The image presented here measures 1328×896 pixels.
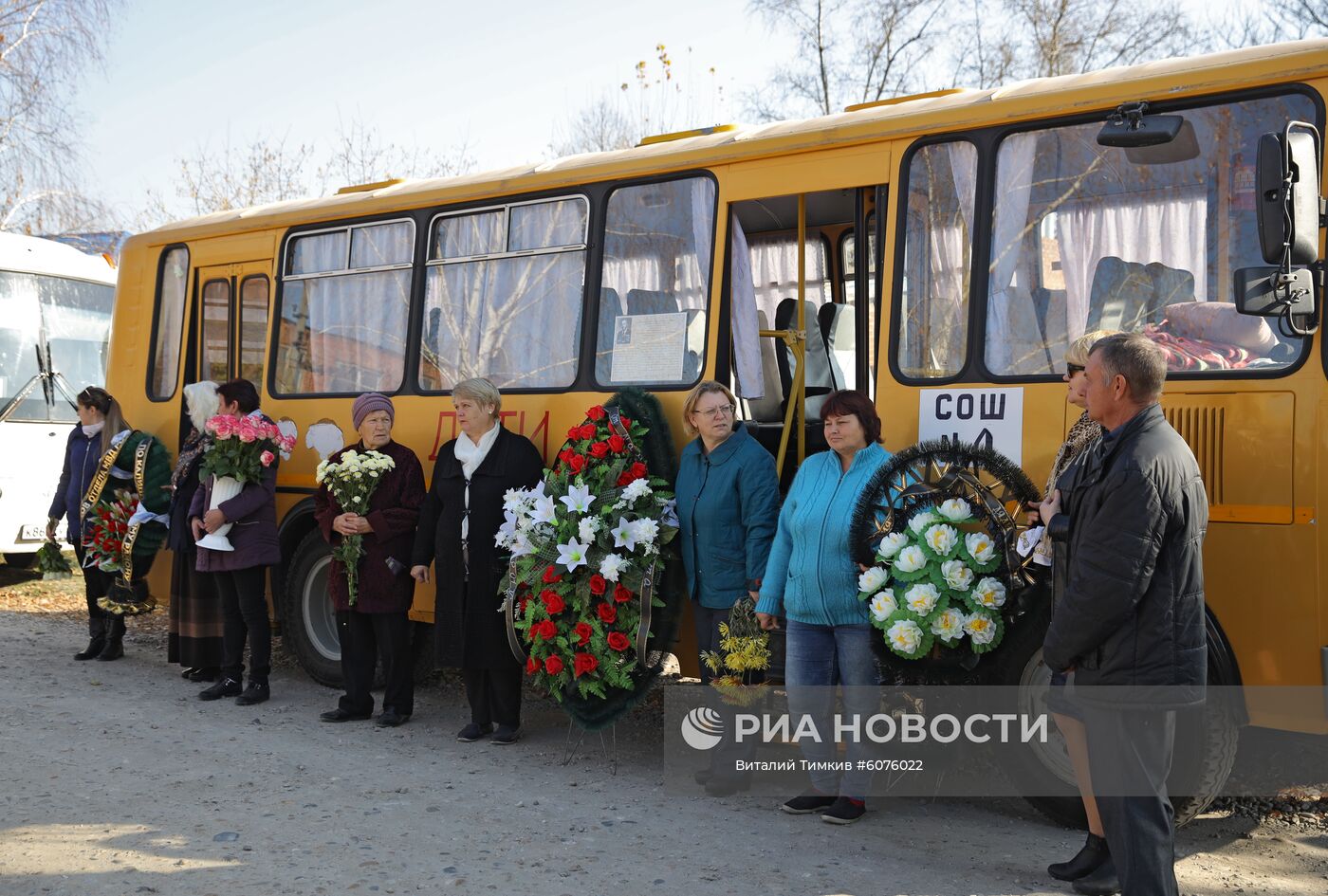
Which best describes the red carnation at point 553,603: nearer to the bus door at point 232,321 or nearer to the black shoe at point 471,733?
the black shoe at point 471,733

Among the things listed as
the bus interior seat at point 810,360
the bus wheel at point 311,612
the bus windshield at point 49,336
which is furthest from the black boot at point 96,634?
the bus interior seat at point 810,360

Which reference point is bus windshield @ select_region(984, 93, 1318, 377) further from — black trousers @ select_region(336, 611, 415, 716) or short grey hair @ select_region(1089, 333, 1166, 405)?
black trousers @ select_region(336, 611, 415, 716)

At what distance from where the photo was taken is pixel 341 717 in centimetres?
745

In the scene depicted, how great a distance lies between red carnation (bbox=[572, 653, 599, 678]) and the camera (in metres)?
6.27

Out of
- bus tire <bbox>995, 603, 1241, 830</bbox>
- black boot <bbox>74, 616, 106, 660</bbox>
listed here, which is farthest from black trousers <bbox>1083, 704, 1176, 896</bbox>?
black boot <bbox>74, 616, 106, 660</bbox>

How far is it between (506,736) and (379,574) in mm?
1192

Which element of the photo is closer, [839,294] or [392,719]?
[392,719]

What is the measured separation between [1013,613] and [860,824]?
1095 millimetres

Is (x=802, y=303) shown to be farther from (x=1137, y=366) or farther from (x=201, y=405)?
(x=201, y=405)

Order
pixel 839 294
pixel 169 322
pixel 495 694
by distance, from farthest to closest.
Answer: pixel 169 322 → pixel 839 294 → pixel 495 694

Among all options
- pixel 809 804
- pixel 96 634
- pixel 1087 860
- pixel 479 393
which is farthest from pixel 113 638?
pixel 1087 860

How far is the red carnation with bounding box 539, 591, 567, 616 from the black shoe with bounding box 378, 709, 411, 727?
156 centimetres

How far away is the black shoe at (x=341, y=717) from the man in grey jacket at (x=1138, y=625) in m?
4.69

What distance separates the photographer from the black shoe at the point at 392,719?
7.35m
